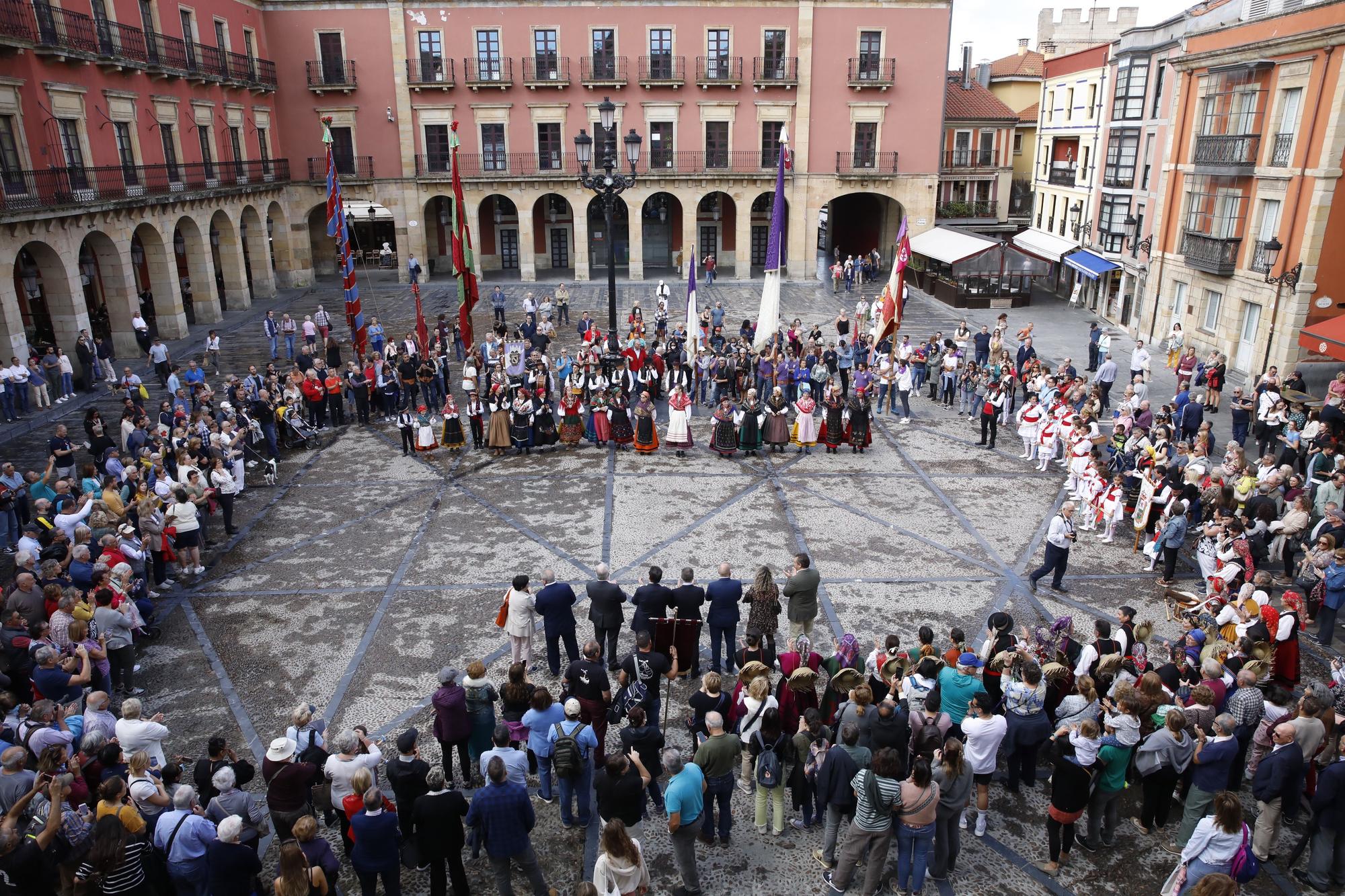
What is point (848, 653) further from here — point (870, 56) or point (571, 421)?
point (870, 56)

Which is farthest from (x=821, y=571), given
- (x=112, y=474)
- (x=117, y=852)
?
(x=112, y=474)

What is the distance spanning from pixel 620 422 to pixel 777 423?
3.14 m

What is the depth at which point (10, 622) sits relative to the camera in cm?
903

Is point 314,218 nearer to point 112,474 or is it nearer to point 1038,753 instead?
point 112,474

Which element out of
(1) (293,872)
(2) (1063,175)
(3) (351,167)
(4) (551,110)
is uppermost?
(4) (551,110)

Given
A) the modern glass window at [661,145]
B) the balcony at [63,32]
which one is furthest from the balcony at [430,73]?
the balcony at [63,32]

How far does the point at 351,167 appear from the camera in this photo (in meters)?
38.5

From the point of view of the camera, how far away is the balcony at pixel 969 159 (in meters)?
45.7

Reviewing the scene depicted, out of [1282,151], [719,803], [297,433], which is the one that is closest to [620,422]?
[297,433]

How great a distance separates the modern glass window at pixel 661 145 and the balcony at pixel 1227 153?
20.8 metres

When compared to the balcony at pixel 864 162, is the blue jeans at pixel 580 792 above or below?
below

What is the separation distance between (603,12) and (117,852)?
3718cm

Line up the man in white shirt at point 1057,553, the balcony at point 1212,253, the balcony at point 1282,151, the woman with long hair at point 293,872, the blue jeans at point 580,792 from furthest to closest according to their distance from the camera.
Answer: the balcony at point 1212,253 → the balcony at point 1282,151 → the man in white shirt at point 1057,553 → the blue jeans at point 580,792 → the woman with long hair at point 293,872

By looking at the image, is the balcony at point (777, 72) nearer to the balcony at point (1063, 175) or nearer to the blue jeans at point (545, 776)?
the balcony at point (1063, 175)
